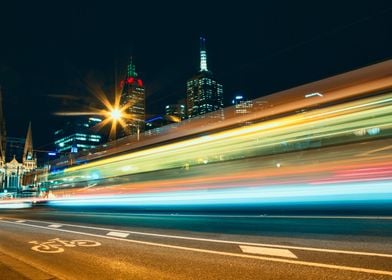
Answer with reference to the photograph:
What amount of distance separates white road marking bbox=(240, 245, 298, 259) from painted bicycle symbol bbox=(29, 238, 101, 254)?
147 inches

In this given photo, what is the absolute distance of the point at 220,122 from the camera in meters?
12.4

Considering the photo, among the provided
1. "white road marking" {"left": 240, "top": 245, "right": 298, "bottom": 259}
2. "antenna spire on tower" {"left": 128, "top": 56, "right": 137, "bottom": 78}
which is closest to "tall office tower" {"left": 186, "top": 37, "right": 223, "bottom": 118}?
"antenna spire on tower" {"left": 128, "top": 56, "right": 137, "bottom": 78}

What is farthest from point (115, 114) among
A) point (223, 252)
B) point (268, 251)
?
point (268, 251)

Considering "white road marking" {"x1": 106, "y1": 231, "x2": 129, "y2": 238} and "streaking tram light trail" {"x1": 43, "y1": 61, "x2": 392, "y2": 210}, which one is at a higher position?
"streaking tram light trail" {"x1": 43, "y1": 61, "x2": 392, "y2": 210}

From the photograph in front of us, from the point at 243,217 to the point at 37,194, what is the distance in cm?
2648

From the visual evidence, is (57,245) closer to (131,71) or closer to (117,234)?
(117,234)

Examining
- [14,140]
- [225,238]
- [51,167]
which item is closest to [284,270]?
[225,238]

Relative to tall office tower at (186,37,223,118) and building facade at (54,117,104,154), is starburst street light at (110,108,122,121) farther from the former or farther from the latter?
building facade at (54,117,104,154)

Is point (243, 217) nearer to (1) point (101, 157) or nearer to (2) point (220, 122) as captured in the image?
(2) point (220, 122)

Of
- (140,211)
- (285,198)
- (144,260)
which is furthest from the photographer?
(140,211)

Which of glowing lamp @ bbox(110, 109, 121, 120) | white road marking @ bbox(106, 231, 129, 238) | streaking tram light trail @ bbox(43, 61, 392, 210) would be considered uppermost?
glowing lamp @ bbox(110, 109, 121, 120)

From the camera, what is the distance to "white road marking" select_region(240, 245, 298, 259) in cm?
604

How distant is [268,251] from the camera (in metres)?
6.42

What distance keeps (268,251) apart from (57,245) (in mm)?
5258
